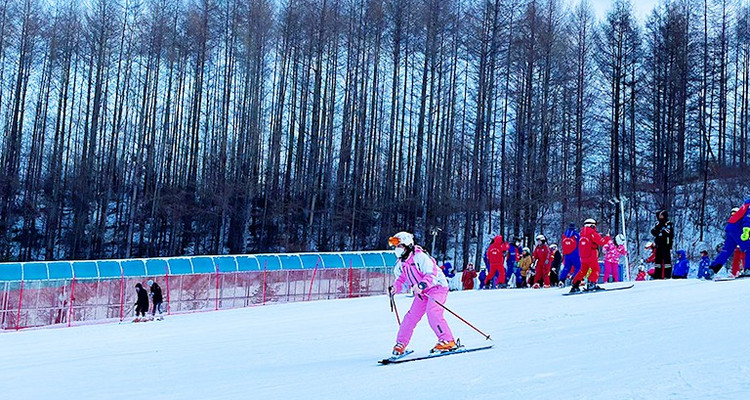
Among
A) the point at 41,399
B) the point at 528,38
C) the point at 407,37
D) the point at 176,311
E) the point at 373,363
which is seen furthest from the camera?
the point at 407,37

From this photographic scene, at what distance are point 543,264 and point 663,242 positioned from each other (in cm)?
345

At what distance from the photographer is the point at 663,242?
18.4m

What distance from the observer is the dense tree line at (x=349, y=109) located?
37.5 meters

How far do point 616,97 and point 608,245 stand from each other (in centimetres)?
2087

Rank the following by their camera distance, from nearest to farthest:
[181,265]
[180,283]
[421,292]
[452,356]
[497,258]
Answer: [452,356] → [421,292] → [497,258] → [180,283] → [181,265]

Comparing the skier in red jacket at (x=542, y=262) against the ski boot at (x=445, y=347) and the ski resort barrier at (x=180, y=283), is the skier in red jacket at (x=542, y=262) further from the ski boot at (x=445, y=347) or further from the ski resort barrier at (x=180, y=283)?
the ski boot at (x=445, y=347)

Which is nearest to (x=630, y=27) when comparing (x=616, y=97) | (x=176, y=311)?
(x=616, y=97)

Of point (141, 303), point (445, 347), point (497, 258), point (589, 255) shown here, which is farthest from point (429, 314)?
point (141, 303)

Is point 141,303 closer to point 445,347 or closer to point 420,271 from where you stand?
point 420,271

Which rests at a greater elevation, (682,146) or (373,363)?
(682,146)

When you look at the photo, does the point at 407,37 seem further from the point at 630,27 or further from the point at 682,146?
the point at 682,146

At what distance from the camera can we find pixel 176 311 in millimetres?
25281

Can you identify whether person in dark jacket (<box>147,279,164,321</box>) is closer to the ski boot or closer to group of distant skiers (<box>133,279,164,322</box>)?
group of distant skiers (<box>133,279,164,322</box>)

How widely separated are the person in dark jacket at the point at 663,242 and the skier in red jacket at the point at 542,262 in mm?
2808
